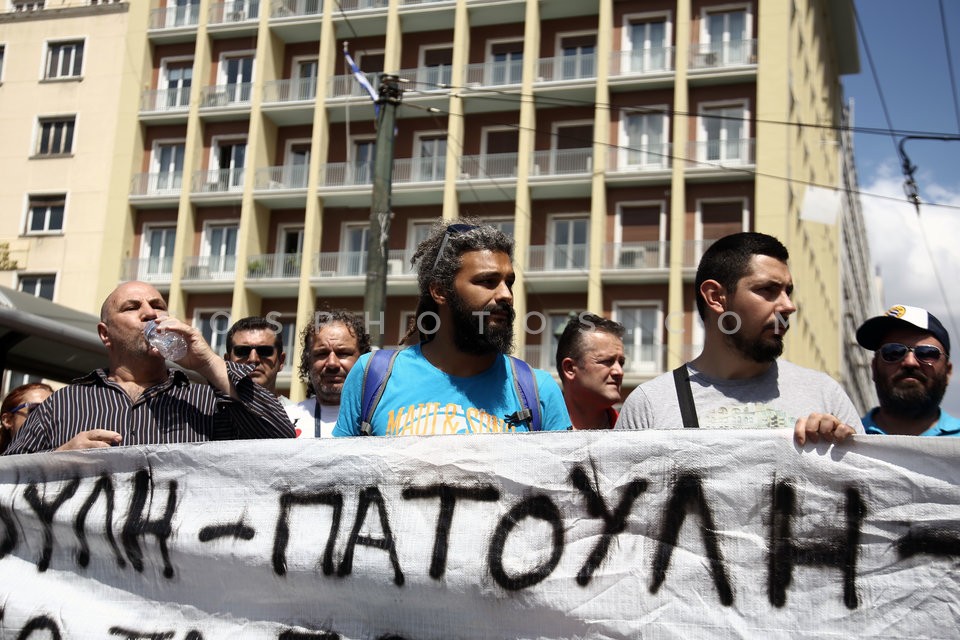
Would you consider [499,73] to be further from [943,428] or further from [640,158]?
[943,428]

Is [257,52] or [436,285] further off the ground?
[257,52]

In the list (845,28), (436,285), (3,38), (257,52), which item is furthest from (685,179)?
(436,285)

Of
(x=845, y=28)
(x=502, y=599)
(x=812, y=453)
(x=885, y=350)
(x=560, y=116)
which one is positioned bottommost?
(x=502, y=599)

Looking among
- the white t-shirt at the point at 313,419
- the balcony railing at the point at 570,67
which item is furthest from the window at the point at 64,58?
the white t-shirt at the point at 313,419

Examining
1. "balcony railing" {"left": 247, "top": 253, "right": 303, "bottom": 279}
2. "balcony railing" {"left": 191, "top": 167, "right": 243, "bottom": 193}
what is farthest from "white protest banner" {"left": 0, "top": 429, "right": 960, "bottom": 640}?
"balcony railing" {"left": 191, "top": 167, "right": 243, "bottom": 193}

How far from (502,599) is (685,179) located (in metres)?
25.7

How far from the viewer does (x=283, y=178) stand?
31.4 m

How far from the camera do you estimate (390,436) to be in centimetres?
312

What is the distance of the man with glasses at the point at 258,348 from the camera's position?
17.3 ft

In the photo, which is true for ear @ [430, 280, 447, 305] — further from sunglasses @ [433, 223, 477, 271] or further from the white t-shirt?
the white t-shirt

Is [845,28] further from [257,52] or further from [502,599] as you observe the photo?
[502,599]

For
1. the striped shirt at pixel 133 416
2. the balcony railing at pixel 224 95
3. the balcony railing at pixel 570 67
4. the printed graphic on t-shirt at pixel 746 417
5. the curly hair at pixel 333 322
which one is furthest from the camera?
the balcony railing at pixel 224 95

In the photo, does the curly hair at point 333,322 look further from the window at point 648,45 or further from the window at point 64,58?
the window at point 64,58

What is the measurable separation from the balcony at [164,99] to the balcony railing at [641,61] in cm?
1321
